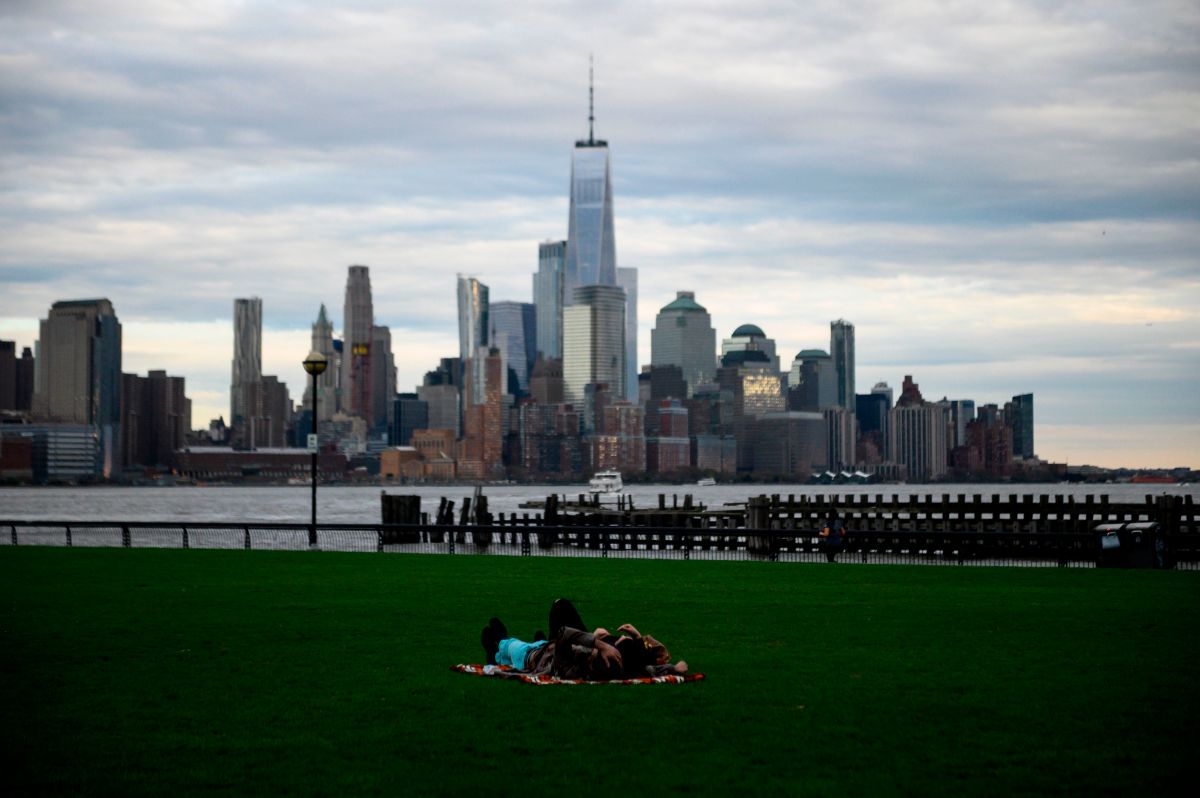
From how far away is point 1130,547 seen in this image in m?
33.2

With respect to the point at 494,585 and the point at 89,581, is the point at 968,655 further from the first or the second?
the point at 89,581

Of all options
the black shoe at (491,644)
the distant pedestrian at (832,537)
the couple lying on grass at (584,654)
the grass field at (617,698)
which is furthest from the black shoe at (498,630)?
the distant pedestrian at (832,537)

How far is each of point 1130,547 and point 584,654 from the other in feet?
76.8

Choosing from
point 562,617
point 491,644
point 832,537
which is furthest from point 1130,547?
point 562,617

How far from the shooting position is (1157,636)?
687 inches

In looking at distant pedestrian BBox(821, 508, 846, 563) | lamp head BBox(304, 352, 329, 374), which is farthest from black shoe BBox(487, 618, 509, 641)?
lamp head BBox(304, 352, 329, 374)

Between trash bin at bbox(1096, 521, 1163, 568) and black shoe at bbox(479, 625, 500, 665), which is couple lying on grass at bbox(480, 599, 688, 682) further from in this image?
trash bin at bbox(1096, 521, 1163, 568)

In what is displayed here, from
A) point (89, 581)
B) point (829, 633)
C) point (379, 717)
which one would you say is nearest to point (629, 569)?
point (89, 581)

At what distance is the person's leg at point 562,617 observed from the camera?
14.0 meters

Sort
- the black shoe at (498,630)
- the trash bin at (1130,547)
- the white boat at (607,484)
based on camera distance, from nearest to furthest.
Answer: the black shoe at (498,630), the trash bin at (1130,547), the white boat at (607,484)

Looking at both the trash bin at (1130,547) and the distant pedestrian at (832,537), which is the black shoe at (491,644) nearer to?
the distant pedestrian at (832,537)

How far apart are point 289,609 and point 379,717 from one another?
1012 centimetres

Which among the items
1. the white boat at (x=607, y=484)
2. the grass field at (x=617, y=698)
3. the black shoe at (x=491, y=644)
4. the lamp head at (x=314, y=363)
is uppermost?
the lamp head at (x=314, y=363)

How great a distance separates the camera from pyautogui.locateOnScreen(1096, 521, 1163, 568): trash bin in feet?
109
